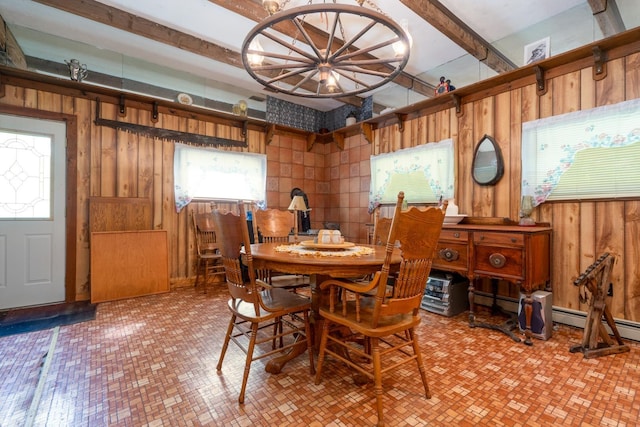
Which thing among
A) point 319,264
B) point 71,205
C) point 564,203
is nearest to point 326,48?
point 319,264

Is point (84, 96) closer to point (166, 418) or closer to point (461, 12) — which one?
point (166, 418)

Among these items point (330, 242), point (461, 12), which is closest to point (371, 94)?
point (461, 12)

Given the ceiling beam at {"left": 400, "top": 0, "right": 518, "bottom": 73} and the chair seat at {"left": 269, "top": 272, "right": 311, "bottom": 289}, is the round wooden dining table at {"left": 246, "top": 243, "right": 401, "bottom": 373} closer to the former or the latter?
the chair seat at {"left": 269, "top": 272, "right": 311, "bottom": 289}

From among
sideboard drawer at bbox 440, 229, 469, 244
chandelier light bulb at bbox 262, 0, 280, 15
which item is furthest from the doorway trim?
sideboard drawer at bbox 440, 229, 469, 244

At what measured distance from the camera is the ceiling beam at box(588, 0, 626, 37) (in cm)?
250

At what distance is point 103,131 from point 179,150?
0.87m

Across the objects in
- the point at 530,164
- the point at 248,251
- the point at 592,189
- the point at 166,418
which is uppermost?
the point at 530,164

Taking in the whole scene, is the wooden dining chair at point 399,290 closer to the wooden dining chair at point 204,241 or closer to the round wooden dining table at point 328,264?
the round wooden dining table at point 328,264

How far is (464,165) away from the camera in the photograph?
11.5 feet

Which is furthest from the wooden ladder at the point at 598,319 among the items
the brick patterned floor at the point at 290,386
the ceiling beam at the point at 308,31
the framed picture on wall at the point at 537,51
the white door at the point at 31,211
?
the white door at the point at 31,211

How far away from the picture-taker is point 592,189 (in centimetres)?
259

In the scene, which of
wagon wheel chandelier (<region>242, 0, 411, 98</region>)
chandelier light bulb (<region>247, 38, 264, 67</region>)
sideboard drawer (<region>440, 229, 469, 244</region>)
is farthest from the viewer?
sideboard drawer (<region>440, 229, 469, 244</region>)

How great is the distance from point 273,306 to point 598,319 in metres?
2.38

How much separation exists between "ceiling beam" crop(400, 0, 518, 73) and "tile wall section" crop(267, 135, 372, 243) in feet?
6.38
